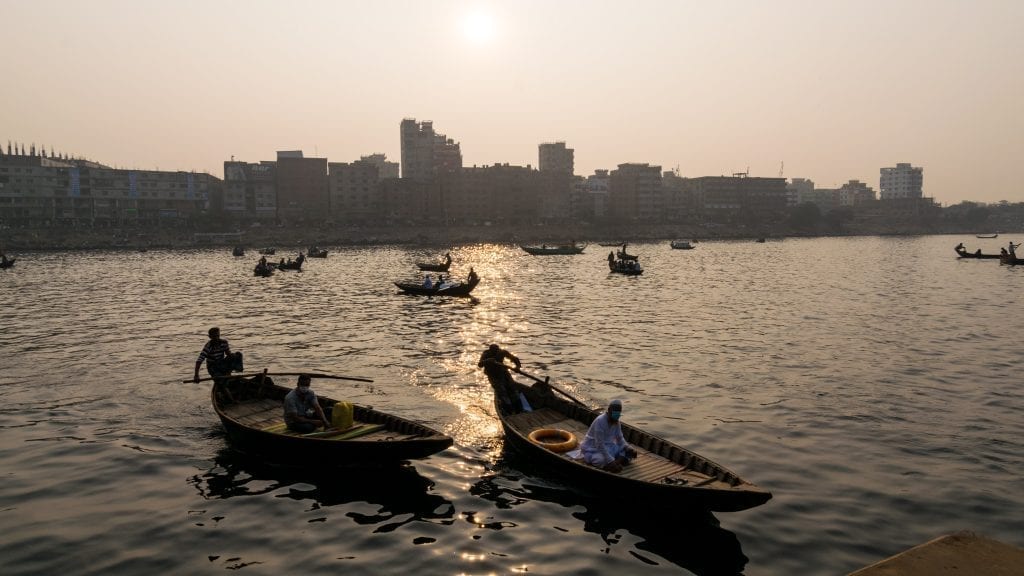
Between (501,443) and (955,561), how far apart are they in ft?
37.1

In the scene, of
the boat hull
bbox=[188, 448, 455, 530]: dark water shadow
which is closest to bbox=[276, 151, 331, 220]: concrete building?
the boat hull

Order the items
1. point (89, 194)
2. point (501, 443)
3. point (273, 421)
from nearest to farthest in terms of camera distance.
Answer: point (273, 421)
point (501, 443)
point (89, 194)

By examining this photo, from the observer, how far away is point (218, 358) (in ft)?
65.0

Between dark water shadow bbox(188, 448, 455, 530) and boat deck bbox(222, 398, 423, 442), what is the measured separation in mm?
722

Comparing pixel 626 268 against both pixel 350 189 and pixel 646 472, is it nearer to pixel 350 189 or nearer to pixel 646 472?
pixel 646 472

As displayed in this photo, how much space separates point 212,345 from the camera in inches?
787

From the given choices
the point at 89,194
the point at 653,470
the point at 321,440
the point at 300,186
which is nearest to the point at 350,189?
the point at 300,186

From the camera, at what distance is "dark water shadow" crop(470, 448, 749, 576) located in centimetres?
1172

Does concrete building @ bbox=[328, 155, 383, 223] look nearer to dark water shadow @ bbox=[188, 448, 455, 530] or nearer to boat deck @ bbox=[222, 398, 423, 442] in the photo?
boat deck @ bbox=[222, 398, 423, 442]

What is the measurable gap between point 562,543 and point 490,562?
1443 millimetres

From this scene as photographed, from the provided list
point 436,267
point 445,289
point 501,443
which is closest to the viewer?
point 501,443

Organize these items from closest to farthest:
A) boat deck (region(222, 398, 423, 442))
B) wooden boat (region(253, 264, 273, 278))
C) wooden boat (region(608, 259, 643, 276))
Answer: boat deck (region(222, 398, 423, 442)) < wooden boat (region(253, 264, 273, 278)) < wooden boat (region(608, 259, 643, 276))

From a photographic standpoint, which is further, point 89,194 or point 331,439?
point 89,194

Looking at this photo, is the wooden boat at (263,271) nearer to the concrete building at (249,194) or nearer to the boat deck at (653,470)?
the boat deck at (653,470)
